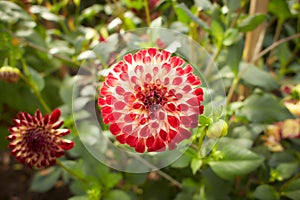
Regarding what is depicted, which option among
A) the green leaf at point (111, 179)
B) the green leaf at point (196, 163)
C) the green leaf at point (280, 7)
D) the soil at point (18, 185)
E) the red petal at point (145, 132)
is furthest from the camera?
the soil at point (18, 185)

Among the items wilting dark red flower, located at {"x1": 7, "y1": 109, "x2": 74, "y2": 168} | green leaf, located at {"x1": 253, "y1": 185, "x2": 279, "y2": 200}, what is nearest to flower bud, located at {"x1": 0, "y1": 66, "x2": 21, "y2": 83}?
wilting dark red flower, located at {"x1": 7, "y1": 109, "x2": 74, "y2": 168}

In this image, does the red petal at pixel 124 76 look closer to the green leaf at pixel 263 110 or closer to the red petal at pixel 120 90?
the red petal at pixel 120 90

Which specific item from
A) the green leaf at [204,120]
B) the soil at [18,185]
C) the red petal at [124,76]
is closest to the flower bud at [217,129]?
the green leaf at [204,120]

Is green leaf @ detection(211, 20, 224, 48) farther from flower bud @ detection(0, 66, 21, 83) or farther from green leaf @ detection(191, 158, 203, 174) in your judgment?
flower bud @ detection(0, 66, 21, 83)

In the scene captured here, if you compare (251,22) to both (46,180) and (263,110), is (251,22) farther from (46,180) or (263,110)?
(46,180)

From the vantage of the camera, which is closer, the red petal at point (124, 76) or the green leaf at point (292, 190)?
the red petal at point (124, 76)

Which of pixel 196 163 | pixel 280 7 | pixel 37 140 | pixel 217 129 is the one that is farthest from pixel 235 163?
pixel 280 7

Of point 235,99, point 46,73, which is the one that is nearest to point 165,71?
point 235,99
